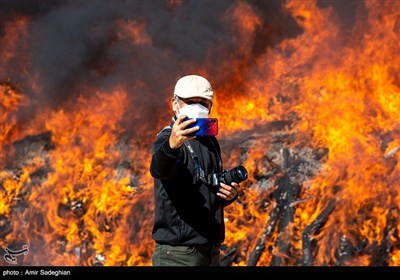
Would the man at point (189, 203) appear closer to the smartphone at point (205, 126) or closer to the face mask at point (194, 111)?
the face mask at point (194, 111)

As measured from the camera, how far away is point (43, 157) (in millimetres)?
8406

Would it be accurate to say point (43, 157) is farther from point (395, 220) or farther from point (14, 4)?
point (395, 220)

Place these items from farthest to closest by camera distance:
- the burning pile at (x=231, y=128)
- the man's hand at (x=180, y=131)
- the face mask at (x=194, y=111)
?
the burning pile at (x=231, y=128) → the face mask at (x=194, y=111) → the man's hand at (x=180, y=131)

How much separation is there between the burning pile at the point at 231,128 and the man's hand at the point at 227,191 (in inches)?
156

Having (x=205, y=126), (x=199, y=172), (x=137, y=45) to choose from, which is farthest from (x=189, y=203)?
(x=137, y=45)

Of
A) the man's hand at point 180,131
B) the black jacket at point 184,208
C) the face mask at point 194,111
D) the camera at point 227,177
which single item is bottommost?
the black jacket at point 184,208

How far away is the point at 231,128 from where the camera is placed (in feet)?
26.4

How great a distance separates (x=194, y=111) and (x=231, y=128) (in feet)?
15.9

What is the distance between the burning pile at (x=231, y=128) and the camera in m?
7.23

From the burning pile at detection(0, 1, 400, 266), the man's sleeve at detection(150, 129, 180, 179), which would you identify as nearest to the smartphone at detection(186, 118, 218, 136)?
the man's sleeve at detection(150, 129, 180, 179)

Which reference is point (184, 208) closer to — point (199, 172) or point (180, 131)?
point (199, 172)

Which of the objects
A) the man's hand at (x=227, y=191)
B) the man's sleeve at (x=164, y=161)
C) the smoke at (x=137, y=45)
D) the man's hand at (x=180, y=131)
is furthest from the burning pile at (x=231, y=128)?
the man's hand at (x=180, y=131)

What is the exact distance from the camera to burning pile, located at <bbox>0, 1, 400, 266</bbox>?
7.23 m
